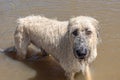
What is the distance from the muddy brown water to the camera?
6.34 m

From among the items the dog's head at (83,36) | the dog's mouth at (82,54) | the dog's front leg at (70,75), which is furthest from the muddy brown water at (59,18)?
the dog's head at (83,36)

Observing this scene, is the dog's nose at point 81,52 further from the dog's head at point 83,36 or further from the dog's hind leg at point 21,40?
the dog's hind leg at point 21,40

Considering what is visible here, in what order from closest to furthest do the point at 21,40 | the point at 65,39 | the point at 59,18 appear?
the point at 65,39, the point at 21,40, the point at 59,18

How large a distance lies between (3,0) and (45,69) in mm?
3601

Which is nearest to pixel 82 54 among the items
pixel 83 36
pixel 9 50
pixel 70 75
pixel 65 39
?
pixel 83 36

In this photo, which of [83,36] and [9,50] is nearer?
[83,36]

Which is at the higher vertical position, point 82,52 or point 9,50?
point 82,52

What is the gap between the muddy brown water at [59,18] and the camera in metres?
6.34

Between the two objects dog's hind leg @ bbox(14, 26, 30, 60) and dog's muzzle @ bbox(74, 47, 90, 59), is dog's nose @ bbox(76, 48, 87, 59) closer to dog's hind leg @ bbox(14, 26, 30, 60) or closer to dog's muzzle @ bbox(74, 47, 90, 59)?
dog's muzzle @ bbox(74, 47, 90, 59)

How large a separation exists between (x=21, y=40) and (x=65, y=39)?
4.01ft

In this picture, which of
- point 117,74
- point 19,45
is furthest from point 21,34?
point 117,74

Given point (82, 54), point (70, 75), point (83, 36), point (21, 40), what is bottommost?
point (70, 75)

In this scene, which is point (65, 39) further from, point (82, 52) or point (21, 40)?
point (21, 40)

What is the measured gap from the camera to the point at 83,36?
507 centimetres
